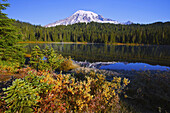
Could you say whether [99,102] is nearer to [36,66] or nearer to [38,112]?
[38,112]

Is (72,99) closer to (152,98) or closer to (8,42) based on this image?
(152,98)

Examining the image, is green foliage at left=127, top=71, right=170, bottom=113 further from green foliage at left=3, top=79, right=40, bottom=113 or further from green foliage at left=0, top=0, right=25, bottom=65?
green foliage at left=0, top=0, right=25, bottom=65

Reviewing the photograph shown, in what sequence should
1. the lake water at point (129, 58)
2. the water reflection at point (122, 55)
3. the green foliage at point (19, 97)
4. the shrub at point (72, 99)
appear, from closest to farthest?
1. the green foliage at point (19, 97)
2. the shrub at point (72, 99)
3. the lake water at point (129, 58)
4. the water reflection at point (122, 55)

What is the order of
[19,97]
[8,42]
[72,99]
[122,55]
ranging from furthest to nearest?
1. [122,55]
2. [8,42]
3. [72,99]
4. [19,97]

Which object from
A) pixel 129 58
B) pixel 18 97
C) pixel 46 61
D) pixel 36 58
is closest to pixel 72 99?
pixel 18 97

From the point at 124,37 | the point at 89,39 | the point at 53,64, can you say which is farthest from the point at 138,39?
the point at 53,64

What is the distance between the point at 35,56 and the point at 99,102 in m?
8.64

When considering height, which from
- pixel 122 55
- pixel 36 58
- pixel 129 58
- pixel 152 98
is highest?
pixel 36 58

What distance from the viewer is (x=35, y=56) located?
33.5 feet

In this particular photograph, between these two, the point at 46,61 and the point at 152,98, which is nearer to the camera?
the point at 152,98

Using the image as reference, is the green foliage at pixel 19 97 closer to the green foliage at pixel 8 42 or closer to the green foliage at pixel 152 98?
the green foliage at pixel 152 98

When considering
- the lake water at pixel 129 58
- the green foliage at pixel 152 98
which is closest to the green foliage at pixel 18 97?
the green foliage at pixel 152 98

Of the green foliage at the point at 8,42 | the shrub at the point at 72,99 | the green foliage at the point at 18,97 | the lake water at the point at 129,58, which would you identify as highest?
the green foliage at the point at 8,42

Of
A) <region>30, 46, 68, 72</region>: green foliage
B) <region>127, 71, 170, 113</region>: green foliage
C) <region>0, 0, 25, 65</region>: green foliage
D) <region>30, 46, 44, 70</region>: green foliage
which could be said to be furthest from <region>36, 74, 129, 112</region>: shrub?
<region>0, 0, 25, 65</region>: green foliage
